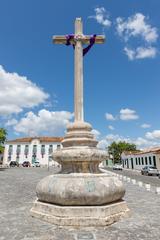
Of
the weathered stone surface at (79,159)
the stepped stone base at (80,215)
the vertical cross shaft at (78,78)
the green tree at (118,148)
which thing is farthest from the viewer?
the green tree at (118,148)

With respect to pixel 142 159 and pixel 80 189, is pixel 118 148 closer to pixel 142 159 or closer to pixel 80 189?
pixel 142 159

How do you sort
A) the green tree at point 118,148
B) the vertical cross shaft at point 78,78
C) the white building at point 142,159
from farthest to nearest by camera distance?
the green tree at point 118,148, the white building at point 142,159, the vertical cross shaft at point 78,78

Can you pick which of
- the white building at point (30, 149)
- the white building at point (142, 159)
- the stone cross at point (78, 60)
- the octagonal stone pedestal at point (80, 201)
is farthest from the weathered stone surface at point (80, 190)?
the white building at point (30, 149)

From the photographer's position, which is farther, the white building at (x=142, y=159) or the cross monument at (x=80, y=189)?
the white building at (x=142, y=159)

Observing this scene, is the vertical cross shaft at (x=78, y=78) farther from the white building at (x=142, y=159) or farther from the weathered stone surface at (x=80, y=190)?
the white building at (x=142, y=159)

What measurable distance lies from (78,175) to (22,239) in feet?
6.92

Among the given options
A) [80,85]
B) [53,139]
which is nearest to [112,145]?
[53,139]

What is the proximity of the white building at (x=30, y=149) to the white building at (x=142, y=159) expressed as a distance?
2836 cm

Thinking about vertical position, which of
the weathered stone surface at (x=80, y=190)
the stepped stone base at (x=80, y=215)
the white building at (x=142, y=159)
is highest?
the white building at (x=142, y=159)

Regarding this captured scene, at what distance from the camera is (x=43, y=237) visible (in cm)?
418

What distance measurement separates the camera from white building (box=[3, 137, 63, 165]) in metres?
85.6

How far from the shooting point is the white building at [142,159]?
4522cm

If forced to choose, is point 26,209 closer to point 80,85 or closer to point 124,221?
point 124,221

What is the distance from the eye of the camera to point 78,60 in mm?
7504
